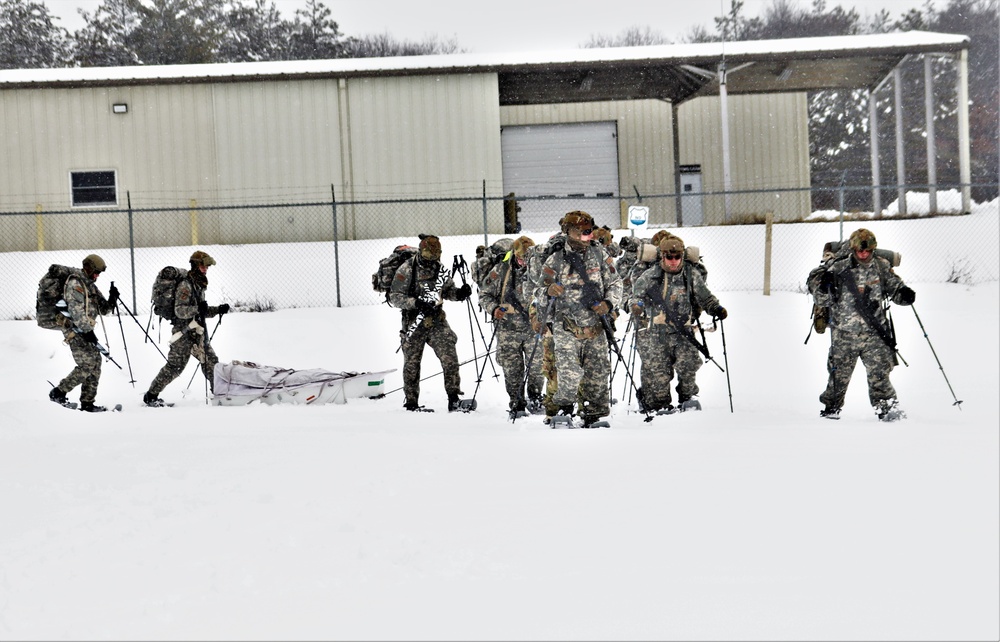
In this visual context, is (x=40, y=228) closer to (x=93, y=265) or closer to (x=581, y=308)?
(x=93, y=265)

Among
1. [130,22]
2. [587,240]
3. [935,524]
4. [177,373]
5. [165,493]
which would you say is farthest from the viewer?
[130,22]

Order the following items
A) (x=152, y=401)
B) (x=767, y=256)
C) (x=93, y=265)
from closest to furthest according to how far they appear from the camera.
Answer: (x=93, y=265) < (x=152, y=401) < (x=767, y=256)

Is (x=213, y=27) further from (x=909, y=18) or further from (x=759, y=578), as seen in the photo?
(x=759, y=578)

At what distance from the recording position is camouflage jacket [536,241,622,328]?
820 centimetres

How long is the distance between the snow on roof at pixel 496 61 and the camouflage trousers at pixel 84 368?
40.5ft

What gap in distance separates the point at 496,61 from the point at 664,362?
47.2 feet

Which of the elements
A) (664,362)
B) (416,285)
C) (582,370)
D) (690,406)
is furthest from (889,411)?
(416,285)

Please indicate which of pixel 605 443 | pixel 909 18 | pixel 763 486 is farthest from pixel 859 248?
pixel 909 18

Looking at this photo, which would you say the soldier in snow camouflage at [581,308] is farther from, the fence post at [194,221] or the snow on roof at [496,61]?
the fence post at [194,221]

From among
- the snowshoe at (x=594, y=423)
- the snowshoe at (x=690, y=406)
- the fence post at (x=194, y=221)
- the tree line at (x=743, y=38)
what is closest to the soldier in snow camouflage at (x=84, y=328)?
the snowshoe at (x=594, y=423)

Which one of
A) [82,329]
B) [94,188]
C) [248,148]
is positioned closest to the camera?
[82,329]

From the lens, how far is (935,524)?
4.96 m

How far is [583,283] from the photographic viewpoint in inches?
324

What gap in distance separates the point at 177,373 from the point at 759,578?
833cm
